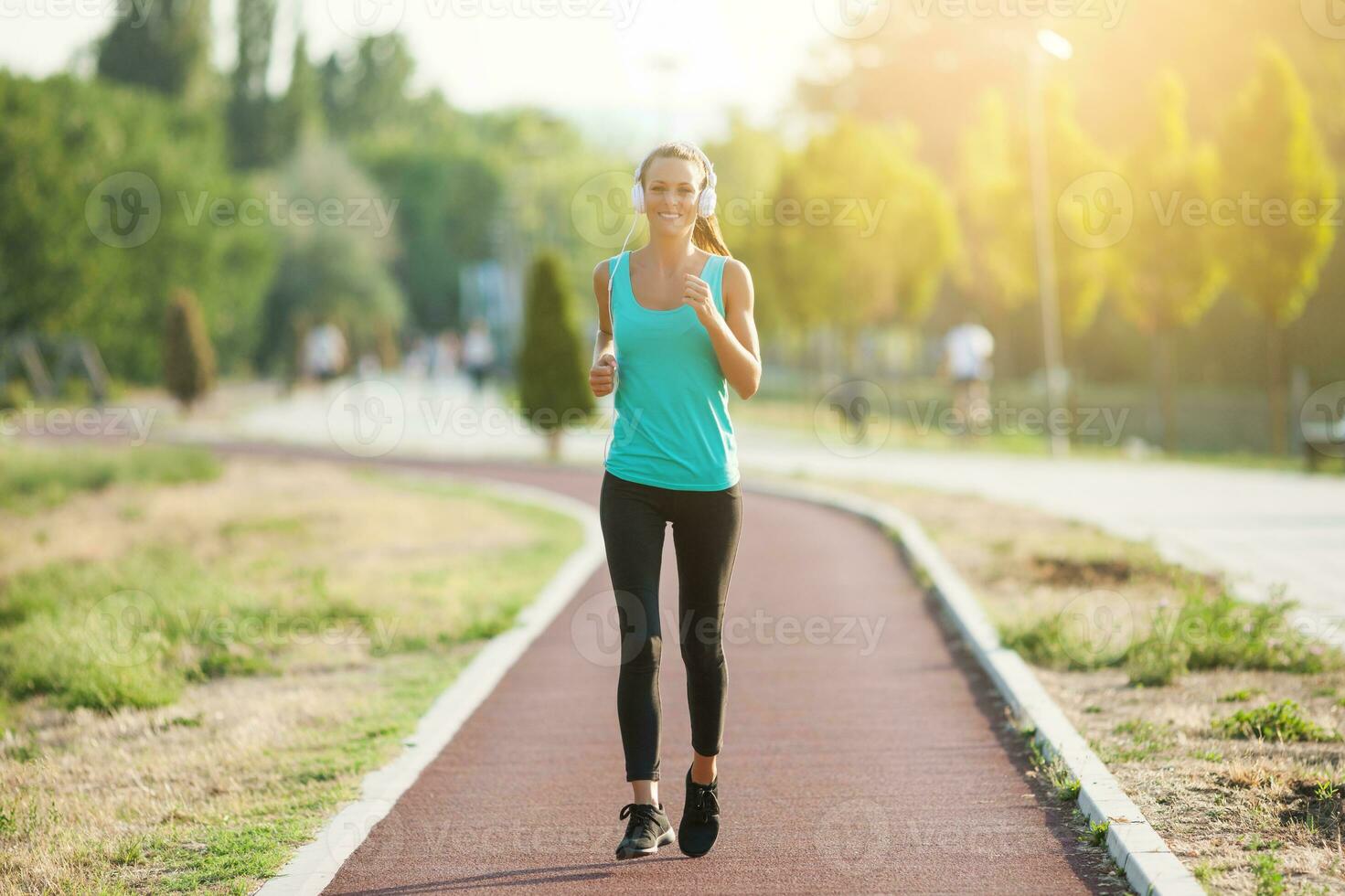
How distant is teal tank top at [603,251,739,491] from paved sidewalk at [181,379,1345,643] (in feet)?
16.0

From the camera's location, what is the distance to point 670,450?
4.64 metres

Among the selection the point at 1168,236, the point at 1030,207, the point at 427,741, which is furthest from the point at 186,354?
the point at 427,741

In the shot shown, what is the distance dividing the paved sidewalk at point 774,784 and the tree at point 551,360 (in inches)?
590

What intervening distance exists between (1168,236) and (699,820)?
83.2ft

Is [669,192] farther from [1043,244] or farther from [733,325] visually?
[1043,244]

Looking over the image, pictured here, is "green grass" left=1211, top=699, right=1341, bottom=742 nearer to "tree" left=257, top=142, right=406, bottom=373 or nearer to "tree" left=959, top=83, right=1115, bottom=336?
"tree" left=959, top=83, right=1115, bottom=336

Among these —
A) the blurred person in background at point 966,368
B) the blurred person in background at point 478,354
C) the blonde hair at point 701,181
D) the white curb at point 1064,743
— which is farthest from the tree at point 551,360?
the blonde hair at point 701,181

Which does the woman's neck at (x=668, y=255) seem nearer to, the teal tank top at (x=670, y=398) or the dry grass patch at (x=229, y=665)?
the teal tank top at (x=670, y=398)

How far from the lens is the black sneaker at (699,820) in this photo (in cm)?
483

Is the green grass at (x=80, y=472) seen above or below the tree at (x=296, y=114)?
below

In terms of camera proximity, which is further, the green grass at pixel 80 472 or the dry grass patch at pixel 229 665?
the green grass at pixel 80 472

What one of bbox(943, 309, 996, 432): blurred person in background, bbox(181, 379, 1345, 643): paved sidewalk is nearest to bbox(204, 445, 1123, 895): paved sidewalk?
bbox(181, 379, 1345, 643): paved sidewalk

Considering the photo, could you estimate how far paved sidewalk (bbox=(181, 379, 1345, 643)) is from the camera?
435 inches

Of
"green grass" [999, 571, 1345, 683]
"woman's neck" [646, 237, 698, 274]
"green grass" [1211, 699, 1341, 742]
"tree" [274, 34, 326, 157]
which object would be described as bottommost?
"green grass" [999, 571, 1345, 683]
